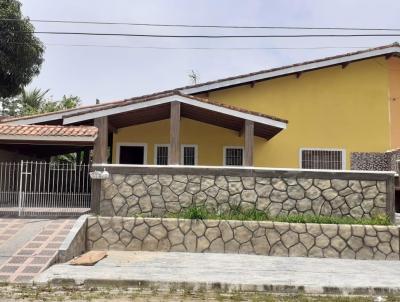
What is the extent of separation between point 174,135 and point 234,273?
4.73 m

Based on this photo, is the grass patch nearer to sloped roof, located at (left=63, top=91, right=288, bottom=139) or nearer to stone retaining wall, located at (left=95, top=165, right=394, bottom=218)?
stone retaining wall, located at (left=95, top=165, right=394, bottom=218)

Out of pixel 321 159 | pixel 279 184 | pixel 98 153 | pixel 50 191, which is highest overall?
pixel 321 159

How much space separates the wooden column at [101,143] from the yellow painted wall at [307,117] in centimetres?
322

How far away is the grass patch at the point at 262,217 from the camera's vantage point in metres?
11.8

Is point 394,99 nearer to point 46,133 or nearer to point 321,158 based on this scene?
point 321,158

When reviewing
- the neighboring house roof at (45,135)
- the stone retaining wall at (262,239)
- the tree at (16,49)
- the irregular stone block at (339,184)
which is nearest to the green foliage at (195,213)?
the stone retaining wall at (262,239)

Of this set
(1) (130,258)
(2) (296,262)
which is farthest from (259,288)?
(1) (130,258)

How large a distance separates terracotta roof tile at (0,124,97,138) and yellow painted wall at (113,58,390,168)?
169 centimetres

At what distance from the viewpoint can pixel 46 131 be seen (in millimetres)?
14508

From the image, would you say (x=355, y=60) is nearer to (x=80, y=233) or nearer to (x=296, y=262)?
(x=296, y=262)

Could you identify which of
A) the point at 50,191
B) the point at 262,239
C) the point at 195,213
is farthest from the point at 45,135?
the point at 262,239

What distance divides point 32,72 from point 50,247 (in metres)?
14.9

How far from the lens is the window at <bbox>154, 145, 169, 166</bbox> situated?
632 inches

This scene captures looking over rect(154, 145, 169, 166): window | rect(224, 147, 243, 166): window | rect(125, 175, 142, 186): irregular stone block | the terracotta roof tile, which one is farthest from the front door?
rect(125, 175, 142, 186): irregular stone block
